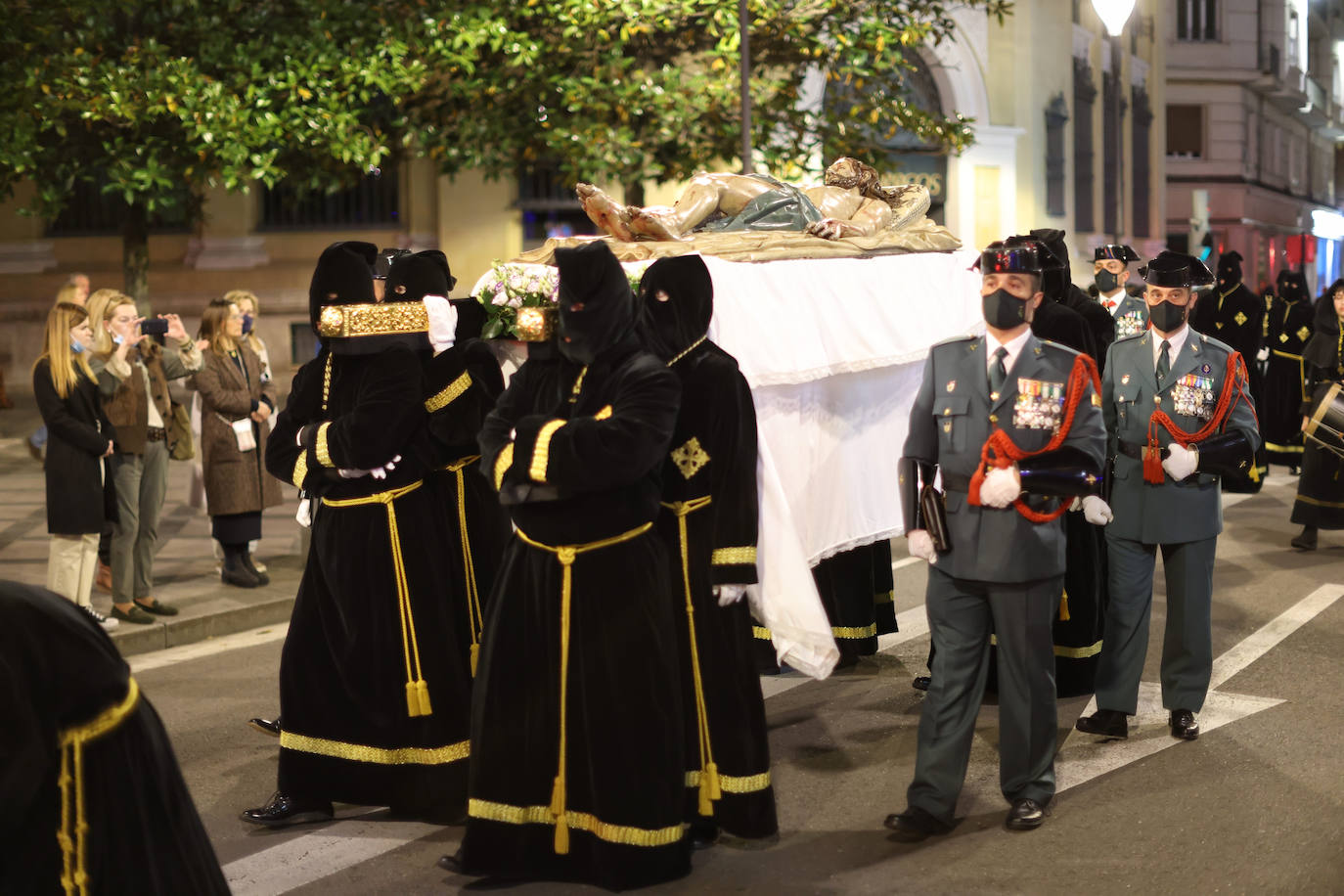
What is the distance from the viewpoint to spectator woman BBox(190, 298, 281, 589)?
10414 mm

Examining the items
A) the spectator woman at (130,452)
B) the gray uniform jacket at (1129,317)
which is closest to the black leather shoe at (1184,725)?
the gray uniform jacket at (1129,317)

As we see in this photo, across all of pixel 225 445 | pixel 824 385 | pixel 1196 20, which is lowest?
pixel 225 445

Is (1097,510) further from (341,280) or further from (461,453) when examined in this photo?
(341,280)

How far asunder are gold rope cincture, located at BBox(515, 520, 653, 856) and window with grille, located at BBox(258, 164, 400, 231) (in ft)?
60.3

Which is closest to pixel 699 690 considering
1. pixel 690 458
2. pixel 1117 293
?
pixel 690 458

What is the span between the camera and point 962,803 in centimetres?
627

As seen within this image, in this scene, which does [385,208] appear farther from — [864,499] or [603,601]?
[603,601]

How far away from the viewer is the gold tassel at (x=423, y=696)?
6035 mm

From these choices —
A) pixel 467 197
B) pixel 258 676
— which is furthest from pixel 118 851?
pixel 467 197

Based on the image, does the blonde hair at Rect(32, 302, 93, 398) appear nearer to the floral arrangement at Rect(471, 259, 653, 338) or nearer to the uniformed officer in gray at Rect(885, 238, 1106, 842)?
the floral arrangement at Rect(471, 259, 653, 338)

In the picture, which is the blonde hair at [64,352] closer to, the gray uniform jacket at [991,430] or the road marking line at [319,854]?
the road marking line at [319,854]

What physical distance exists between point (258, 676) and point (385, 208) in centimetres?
1533

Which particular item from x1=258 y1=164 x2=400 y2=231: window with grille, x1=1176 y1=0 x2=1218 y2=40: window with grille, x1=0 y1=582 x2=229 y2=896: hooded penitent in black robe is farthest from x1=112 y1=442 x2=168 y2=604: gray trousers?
x1=1176 y1=0 x2=1218 y2=40: window with grille

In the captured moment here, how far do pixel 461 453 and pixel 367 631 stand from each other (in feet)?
2.63
